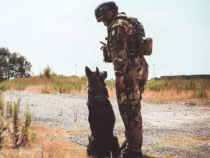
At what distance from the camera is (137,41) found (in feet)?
12.8

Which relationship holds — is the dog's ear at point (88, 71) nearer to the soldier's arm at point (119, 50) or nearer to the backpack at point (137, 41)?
the soldier's arm at point (119, 50)

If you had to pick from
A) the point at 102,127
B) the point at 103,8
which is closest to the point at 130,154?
the point at 102,127

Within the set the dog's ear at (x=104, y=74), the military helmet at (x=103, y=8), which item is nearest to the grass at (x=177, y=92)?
the dog's ear at (x=104, y=74)

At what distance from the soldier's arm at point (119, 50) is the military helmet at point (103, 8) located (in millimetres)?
317

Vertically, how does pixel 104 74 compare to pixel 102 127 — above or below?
above

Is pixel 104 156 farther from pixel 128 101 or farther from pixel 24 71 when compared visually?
pixel 24 71

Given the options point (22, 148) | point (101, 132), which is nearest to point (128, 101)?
point (101, 132)

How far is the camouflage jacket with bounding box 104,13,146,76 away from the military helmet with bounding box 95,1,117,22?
0.21 metres

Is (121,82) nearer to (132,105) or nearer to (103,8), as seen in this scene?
(132,105)

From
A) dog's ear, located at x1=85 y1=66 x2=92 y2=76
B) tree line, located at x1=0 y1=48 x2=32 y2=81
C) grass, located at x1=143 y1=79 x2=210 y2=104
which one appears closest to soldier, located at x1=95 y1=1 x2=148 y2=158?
dog's ear, located at x1=85 y1=66 x2=92 y2=76

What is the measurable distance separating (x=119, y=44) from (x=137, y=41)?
1.12 feet

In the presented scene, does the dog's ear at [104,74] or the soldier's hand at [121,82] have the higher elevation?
the dog's ear at [104,74]

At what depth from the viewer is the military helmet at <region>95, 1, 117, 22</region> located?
3859mm

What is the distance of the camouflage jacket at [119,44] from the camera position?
368 cm
